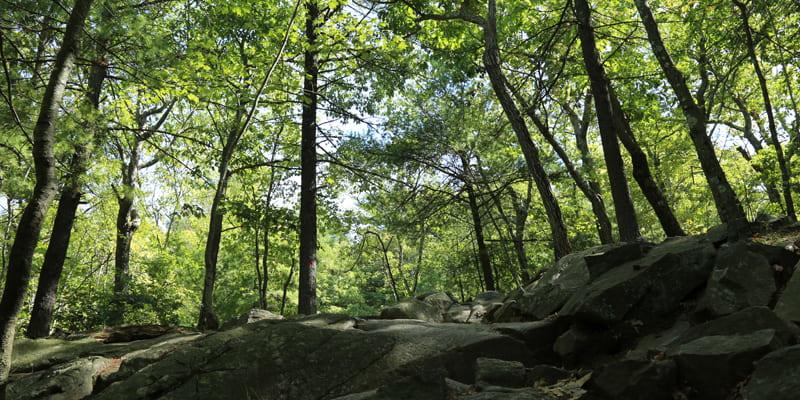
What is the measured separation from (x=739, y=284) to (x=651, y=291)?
0.95 m

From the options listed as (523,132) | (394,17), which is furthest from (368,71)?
(523,132)

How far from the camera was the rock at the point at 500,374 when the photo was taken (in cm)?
485

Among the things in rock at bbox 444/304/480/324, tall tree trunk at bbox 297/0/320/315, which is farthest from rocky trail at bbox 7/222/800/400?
tall tree trunk at bbox 297/0/320/315

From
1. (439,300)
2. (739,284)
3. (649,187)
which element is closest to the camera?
(739,284)

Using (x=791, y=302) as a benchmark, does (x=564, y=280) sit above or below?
above

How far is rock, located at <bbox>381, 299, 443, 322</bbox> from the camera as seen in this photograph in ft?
30.9

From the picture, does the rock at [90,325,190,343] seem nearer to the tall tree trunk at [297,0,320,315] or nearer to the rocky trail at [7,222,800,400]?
the rocky trail at [7,222,800,400]

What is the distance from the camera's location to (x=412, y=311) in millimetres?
9648

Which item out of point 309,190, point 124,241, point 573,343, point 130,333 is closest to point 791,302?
point 573,343

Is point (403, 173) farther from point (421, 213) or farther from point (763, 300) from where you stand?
point (763, 300)

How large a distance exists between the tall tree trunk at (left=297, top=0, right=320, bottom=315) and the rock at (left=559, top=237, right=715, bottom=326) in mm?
8558

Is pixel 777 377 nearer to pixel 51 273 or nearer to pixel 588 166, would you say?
pixel 588 166

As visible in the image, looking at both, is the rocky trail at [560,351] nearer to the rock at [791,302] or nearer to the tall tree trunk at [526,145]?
the rock at [791,302]

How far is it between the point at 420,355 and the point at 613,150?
571cm
